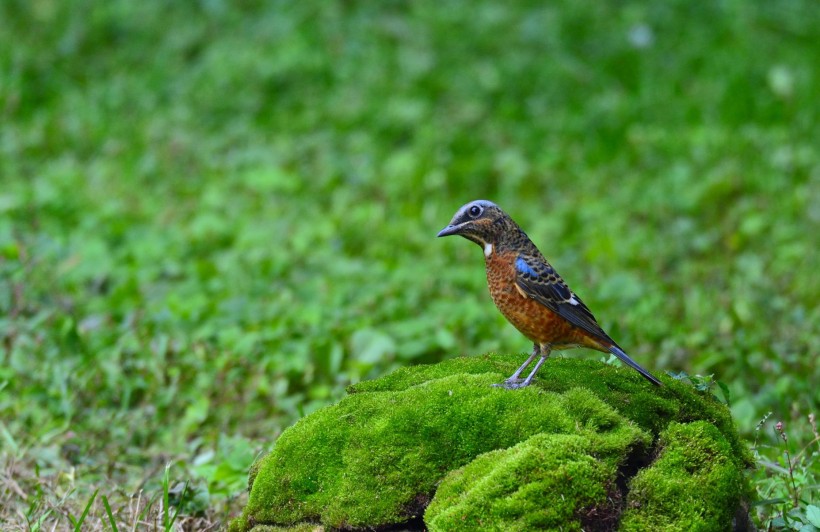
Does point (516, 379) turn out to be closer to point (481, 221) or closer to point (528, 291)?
point (528, 291)

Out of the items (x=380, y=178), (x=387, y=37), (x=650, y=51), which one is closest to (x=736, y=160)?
(x=650, y=51)

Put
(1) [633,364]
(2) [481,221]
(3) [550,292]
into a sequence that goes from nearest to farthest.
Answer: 1. (1) [633,364]
2. (3) [550,292]
3. (2) [481,221]

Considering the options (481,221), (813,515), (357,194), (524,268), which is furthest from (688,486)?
(357,194)

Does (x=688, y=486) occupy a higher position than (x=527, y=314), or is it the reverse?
(x=527, y=314)

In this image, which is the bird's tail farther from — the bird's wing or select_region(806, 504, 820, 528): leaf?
select_region(806, 504, 820, 528): leaf

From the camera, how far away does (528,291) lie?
3877 mm

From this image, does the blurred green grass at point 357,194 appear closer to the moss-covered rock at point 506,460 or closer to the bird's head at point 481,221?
the moss-covered rock at point 506,460

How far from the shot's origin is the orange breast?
3.89 metres

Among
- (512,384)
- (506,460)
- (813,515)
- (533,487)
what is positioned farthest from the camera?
(512,384)

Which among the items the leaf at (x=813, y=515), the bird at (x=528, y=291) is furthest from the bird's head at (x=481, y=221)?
the leaf at (x=813, y=515)

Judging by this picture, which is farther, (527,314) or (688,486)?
(527,314)

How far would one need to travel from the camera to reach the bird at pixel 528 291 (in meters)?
3.88

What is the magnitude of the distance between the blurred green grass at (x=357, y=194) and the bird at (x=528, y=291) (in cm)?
195

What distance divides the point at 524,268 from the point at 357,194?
5774 millimetres
